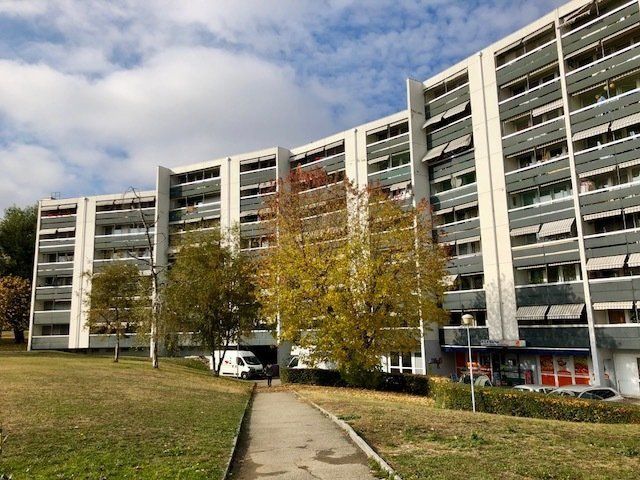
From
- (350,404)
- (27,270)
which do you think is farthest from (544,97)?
(27,270)

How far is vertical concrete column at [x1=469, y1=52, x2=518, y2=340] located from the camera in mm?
37875

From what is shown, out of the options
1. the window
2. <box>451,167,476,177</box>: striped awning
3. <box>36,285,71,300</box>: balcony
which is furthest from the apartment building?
the window

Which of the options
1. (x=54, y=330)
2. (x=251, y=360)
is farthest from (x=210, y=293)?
(x=54, y=330)

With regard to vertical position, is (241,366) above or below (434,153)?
below

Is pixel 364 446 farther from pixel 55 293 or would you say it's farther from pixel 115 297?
pixel 55 293

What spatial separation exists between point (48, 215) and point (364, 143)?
42.7 m

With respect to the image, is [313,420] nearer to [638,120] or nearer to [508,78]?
[638,120]

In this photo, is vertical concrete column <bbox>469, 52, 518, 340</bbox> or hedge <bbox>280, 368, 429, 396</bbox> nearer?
hedge <bbox>280, 368, 429, 396</bbox>

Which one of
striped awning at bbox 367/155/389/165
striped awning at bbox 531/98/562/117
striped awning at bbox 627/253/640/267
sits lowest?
striped awning at bbox 627/253/640/267

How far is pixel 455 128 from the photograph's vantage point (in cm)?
4309

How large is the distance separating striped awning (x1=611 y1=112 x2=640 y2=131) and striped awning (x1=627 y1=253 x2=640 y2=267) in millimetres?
7857

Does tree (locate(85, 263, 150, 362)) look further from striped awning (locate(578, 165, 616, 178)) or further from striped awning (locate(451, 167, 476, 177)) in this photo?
striped awning (locate(578, 165, 616, 178))

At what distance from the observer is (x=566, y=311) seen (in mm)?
33844

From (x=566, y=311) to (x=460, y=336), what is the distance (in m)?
8.74
